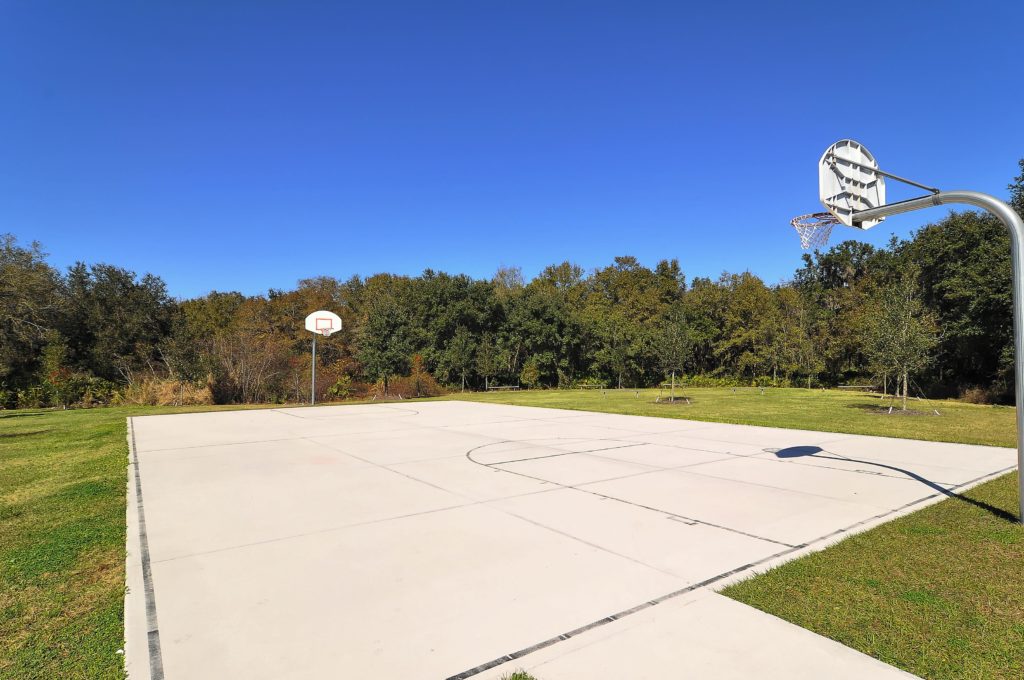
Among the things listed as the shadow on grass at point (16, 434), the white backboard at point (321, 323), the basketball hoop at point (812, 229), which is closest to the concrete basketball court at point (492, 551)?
the basketball hoop at point (812, 229)

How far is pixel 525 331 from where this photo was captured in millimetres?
36062

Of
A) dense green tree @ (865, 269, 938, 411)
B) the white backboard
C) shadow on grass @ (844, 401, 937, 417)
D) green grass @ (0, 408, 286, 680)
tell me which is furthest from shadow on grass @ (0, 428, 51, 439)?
dense green tree @ (865, 269, 938, 411)

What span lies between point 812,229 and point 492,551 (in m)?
5.11

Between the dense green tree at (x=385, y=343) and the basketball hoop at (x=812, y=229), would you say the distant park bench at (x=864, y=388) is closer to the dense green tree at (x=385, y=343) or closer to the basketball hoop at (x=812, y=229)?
the dense green tree at (x=385, y=343)

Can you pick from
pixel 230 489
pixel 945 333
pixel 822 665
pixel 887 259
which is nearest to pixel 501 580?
pixel 822 665

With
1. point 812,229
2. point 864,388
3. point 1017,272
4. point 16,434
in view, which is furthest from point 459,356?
point 1017,272

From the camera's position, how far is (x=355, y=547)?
4.61m

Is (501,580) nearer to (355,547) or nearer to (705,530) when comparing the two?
(355,547)

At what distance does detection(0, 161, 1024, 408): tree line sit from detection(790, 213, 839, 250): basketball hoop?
13.5 metres

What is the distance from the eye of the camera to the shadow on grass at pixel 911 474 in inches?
216

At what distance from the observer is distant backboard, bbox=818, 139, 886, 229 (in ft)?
19.5

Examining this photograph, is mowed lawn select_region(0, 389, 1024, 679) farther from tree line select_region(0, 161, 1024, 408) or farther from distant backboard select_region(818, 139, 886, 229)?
tree line select_region(0, 161, 1024, 408)

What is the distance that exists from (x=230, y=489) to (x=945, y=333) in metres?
31.0

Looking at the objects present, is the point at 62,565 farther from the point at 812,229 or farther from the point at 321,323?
the point at 321,323
